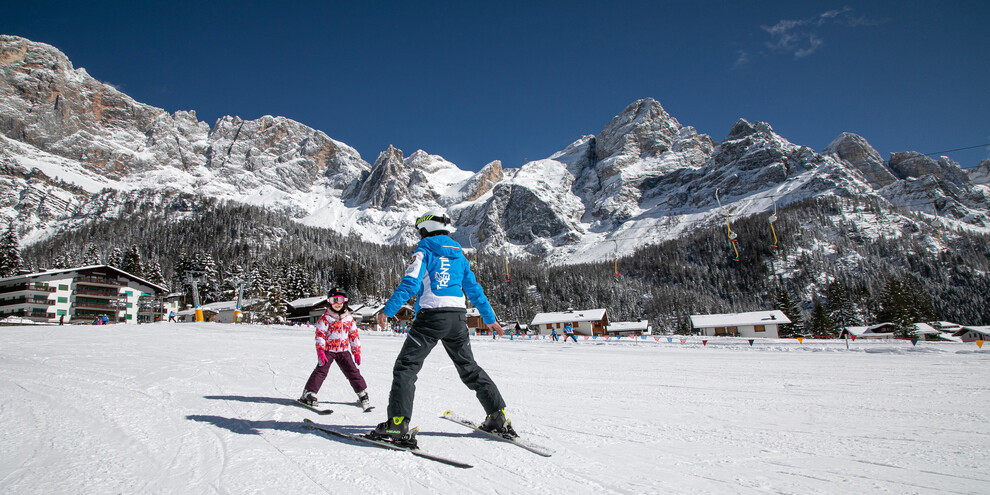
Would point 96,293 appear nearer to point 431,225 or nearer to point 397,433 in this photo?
point 431,225

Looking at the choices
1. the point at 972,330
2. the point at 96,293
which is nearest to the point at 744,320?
the point at 972,330

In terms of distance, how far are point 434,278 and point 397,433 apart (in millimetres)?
1358

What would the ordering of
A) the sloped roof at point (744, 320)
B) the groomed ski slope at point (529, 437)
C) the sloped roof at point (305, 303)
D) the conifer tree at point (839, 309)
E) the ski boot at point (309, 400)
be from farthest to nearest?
the sloped roof at point (305, 303) < the sloped roof at point (744, 320) < the conifer tree at point (839, 309) < the ski boot at point (309, 400) < the groomed ski slope at point (529, 437)

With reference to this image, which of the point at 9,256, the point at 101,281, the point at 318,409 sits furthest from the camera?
the point at 9,256

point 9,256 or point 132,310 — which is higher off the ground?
point 9,256

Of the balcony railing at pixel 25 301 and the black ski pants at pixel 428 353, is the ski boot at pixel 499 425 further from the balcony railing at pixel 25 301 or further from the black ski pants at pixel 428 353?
the balcony railing at pixel 25 301

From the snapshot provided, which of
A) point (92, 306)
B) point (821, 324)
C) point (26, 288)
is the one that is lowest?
point (821, 324)

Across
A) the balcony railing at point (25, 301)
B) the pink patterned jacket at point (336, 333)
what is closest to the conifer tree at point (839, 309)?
the pink patterned jacket at point (336, 333)

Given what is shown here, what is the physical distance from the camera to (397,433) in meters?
3.77

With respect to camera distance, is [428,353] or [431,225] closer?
[428,353]

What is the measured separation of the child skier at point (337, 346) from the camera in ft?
19.1

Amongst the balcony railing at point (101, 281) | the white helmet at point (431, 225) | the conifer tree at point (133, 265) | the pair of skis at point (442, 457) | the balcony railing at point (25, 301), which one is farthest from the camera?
the conifer tree at point (133, 265)

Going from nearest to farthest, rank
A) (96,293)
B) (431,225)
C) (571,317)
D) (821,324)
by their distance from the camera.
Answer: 1. (431,225)
2. (96,293)
3. (821,324)
4. (571,317)

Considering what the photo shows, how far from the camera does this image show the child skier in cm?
582
